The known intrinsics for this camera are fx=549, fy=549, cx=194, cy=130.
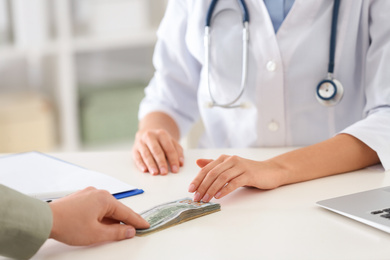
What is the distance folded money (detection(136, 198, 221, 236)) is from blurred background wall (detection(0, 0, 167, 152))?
81.7 inches

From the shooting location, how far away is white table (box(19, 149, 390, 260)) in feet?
2.21

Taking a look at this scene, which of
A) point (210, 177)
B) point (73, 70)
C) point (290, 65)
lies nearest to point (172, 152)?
point (210, 177)

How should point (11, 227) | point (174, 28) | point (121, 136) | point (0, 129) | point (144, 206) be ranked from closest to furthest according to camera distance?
point (11, 227) < point (144, 206) < point (174, 28) < point (0, 129) < point (121, 136)

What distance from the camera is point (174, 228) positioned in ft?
2.51

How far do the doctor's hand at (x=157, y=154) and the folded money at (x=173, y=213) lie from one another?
8.5 inches

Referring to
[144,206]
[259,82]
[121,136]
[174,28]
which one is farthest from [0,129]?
[144,206]

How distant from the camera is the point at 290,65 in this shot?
4.05 feet

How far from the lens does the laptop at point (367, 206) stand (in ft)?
2.44

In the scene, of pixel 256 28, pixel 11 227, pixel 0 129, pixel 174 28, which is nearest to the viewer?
pixel 11 227

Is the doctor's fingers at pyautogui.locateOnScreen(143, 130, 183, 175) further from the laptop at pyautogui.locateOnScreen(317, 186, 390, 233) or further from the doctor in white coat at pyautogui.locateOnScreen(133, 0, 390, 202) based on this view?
the laptop at pyautogui.locateOnScreen(317, 186, 390, 233)

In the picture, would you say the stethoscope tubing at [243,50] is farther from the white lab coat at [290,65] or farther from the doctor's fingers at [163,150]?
the doctor's fingers at [163,150]

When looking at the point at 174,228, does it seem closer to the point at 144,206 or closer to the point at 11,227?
the point at 144,206

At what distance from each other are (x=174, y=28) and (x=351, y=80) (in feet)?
1.51

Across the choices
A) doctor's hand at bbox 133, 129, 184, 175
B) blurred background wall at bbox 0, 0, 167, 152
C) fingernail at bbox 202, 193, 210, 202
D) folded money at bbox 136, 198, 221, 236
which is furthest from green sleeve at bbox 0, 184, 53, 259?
blurred background wall at bbox 0, 0, 167, 152
